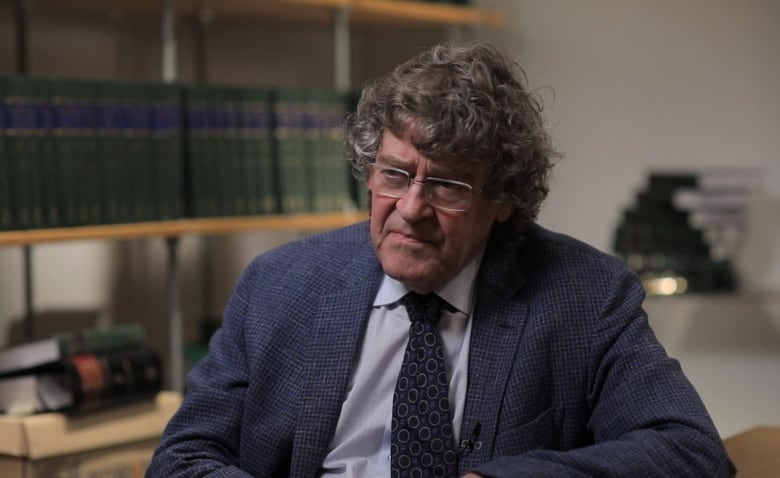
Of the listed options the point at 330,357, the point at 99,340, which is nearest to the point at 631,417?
the point at 330,357

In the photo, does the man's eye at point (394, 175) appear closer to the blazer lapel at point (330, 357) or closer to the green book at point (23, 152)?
the blazer lapel at point (330, 357)

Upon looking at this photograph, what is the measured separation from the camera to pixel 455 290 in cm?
171

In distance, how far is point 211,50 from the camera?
3.81 meters

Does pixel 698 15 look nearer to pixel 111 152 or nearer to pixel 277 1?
pixel 277 1

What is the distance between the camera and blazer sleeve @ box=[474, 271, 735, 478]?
1.44m

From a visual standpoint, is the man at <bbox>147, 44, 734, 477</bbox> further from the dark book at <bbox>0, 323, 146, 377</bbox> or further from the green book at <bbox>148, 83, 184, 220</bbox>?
the green book at <bbox>148, 83, 184, 220</bbox>

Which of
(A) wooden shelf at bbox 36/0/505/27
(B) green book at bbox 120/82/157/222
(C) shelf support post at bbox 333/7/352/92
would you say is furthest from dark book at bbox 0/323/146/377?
(C) shelf support post at bbox 333/7/352/92

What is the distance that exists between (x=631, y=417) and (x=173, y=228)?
1.82m

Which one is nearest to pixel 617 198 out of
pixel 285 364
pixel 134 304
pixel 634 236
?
pixel 634 236

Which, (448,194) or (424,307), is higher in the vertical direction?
(448,194)

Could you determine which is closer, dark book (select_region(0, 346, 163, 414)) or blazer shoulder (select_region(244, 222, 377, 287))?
blazer shoulder (select_region(244, 222, 377, 287))

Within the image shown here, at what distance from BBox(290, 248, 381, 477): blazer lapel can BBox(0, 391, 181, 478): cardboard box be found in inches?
43.4

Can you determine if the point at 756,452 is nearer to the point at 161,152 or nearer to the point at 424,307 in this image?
the point at 424,307

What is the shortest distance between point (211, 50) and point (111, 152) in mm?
941
